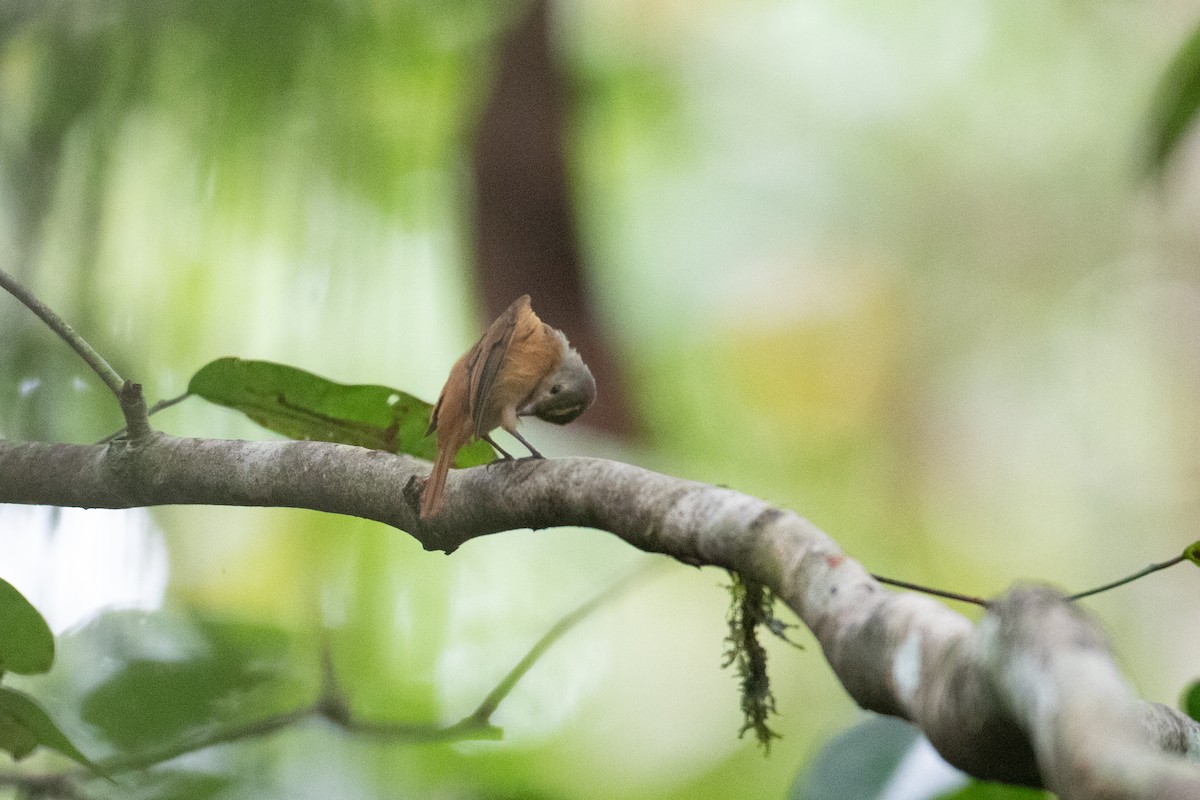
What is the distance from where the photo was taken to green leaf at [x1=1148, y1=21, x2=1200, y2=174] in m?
1.06

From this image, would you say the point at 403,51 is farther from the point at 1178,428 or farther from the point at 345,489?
the point at 1178,428

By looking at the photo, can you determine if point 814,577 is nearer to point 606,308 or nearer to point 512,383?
point 512,383

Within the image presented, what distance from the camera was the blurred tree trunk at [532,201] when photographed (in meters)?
1.79

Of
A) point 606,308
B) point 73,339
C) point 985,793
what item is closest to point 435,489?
point 73,339

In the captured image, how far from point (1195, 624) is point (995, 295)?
1.00 m

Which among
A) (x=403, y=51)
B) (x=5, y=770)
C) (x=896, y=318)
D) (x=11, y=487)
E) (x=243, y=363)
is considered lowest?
(x=5, y=770)

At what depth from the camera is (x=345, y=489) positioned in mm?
800

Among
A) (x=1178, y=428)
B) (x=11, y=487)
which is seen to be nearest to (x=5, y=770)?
(x=11, y=487)

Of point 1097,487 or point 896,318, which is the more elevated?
point 896,318

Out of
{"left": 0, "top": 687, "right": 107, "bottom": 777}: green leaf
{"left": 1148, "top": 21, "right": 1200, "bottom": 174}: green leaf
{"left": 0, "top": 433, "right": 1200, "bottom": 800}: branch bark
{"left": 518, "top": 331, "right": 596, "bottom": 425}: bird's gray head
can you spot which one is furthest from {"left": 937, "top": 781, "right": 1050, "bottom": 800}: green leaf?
{"left": 0, "top": 687, "right": 107, "bottom": 777}: green leaf

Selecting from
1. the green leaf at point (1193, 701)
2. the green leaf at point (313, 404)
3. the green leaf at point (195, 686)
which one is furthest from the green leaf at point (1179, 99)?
the green leaf at point (195, 686)

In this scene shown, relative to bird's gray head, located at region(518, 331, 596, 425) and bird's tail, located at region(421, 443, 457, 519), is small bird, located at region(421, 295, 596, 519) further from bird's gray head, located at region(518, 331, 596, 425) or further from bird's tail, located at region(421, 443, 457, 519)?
bird's tail, located at region(421, 443, 457, 519)

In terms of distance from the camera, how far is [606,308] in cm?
216

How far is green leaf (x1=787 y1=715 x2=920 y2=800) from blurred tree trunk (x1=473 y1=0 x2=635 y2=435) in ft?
2.49
